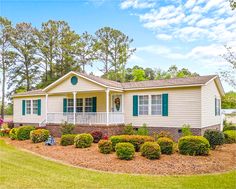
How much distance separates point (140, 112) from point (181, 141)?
568cm

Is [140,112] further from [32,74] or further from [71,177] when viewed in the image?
[32,74]

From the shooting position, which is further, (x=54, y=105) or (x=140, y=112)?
(x=54, y=105)

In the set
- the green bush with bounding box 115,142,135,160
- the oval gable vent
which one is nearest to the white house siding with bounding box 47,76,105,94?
the oval gable vent

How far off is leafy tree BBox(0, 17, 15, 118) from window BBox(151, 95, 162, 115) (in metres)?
24.2

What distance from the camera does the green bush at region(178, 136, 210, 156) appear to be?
11.2 m

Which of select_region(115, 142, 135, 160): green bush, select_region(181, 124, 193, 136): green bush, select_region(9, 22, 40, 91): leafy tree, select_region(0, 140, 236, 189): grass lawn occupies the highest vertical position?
select_region(9, 22, 40, 91): leafy tree

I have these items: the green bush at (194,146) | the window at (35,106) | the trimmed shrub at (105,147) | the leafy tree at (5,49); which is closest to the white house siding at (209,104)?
the green bush at (194,146)

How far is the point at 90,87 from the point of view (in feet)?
58.2

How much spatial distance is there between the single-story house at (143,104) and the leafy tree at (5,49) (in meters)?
16.4

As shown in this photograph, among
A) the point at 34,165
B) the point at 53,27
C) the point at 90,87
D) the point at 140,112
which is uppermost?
the point at 53,27

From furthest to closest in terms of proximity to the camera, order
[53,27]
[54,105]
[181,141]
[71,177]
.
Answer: [53,27]
[54,105]
[181,141]
[71,177]

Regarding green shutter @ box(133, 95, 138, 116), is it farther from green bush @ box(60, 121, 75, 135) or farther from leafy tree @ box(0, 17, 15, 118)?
leafy tree @ box(0, 17, 15, 118)

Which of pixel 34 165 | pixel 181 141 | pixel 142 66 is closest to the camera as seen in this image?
pixel 34 165

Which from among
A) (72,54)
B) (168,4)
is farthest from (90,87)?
(72,54)
